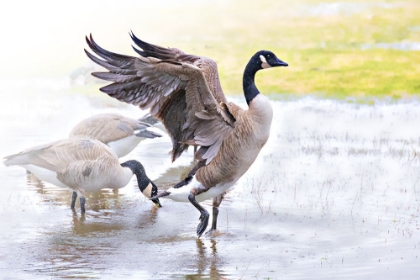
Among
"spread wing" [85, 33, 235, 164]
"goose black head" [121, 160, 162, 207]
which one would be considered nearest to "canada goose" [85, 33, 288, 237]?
"spread wing" [85, 33, 235, 164]

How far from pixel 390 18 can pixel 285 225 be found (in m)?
26.1

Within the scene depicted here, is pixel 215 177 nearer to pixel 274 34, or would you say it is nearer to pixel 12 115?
pixel 12 115

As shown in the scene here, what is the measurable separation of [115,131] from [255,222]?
3.37 metres

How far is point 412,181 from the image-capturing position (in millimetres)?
11211

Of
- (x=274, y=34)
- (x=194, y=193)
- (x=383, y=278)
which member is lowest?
(x=383, y=278)

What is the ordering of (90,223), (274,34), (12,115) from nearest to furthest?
(90,223)
(12,115)
(274,34)

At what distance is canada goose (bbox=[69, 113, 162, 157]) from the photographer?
11.3 metres

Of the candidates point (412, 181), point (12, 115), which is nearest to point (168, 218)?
point (412, 181)

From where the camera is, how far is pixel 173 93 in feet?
25.8

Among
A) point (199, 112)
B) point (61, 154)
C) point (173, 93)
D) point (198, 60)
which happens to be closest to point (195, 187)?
point (199, 112)

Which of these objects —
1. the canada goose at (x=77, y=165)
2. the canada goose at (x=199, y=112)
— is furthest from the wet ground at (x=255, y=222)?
the canada goose at (x=199, y=112)

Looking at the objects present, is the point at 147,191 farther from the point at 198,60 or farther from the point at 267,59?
the point at 267,59

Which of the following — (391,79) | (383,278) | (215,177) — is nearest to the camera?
(383,278)

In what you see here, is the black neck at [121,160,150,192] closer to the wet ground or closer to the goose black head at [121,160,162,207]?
the goose black head at [121,160,162,207]
